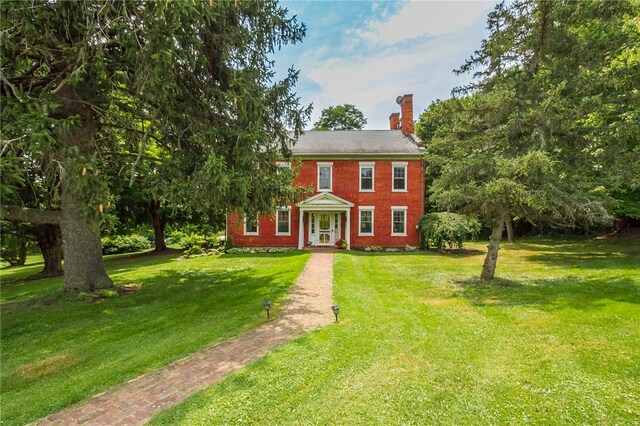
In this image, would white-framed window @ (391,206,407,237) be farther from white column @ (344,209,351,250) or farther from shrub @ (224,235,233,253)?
shrub @ (224,235,233,253)

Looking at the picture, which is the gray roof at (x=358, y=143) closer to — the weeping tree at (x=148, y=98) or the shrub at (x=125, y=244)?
the weeping tree at (x=148, y=98)

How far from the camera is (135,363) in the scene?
192 inches

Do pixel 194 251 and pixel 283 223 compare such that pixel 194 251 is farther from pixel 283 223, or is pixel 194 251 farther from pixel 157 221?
pixel 157 221

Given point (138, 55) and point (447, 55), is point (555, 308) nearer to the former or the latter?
point (447, 55)

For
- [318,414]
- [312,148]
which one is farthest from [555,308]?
[312,148]

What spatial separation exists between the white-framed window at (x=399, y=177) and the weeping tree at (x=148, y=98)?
11513 millimetres

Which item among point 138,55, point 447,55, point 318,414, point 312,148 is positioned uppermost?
point 447,55

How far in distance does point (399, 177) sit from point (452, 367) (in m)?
17.0

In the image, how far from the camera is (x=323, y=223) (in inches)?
822

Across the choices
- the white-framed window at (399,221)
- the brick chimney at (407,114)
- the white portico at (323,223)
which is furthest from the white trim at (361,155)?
the white-framed window at (399,221)

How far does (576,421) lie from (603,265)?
1289 centimetres

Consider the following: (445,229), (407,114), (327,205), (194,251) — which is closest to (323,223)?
(327,205)

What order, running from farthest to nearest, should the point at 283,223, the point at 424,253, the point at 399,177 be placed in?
1. the point at 283,223
2. the point at 399,177
3. the point at 424,253

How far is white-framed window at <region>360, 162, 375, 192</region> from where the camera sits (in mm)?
20672
